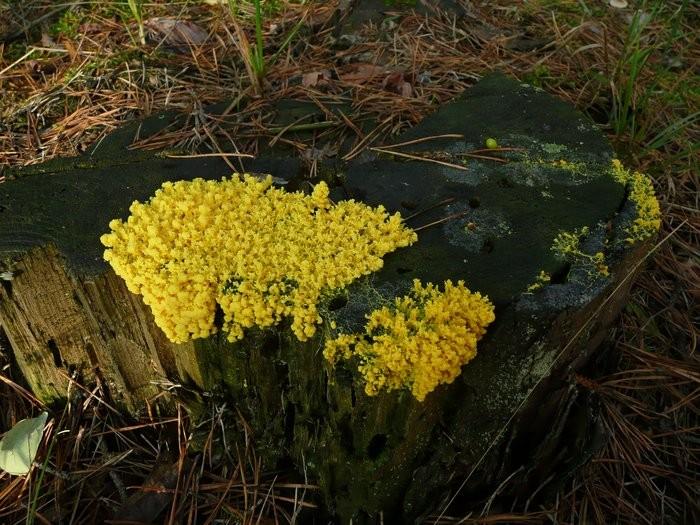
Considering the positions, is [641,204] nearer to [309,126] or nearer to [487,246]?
[487,246]

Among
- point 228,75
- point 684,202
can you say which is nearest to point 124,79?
point 228,75

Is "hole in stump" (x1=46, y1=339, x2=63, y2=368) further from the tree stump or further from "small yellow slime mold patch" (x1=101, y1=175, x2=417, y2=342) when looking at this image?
"small yellow slime mold patch" (x1=101, y1=175, x2=417, y2=342)

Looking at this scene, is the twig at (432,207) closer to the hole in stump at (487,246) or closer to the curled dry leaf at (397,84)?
the hole in stump at (487,246)

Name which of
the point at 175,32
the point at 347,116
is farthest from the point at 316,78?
the point at 175,32

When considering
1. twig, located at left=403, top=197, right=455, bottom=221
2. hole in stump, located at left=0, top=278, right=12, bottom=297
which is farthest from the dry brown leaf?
hole in stump, located at left=0, top=278, right=12, bottom=297

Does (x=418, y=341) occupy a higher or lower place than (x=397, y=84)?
lower

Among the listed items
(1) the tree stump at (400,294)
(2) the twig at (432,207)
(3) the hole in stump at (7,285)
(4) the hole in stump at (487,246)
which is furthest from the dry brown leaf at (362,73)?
(3) the hole in stump at (7,285)

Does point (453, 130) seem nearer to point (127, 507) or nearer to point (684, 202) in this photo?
point (684, 202)

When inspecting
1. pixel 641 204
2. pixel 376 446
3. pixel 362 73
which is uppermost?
pixel 362 73
